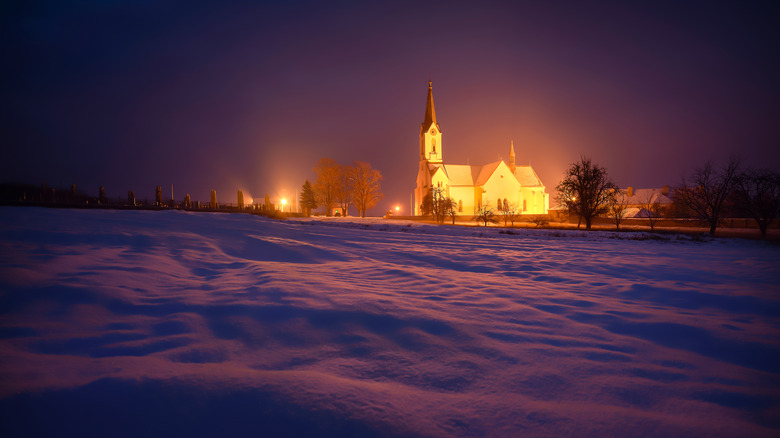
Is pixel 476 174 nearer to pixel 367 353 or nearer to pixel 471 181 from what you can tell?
pixel 471 181

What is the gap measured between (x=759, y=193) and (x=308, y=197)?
54167mm

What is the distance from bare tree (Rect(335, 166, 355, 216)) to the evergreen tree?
17.6ft

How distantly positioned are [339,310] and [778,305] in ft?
20.1

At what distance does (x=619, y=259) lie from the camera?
934 centimetres

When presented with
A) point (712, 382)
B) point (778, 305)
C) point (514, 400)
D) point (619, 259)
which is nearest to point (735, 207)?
point (619, 259)

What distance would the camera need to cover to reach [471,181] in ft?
235

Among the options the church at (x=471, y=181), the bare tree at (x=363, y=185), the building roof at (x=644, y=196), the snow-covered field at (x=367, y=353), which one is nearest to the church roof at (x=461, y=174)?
the church at (x=471, y=181)

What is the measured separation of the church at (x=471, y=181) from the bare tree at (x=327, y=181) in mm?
20311

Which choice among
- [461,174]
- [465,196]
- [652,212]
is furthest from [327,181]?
[652,212]

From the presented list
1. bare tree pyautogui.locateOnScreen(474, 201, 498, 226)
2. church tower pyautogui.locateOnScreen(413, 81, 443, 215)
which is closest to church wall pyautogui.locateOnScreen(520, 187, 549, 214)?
church tower pyautogui.locateOnScreen(413, 81, 443, 215)

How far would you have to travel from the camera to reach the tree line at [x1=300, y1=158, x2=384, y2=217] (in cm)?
5262

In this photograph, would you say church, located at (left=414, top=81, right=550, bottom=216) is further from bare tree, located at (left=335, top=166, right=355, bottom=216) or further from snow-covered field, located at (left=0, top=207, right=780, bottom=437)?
snow-covered field, located at (left=0, top=207, right=780, bottom=437)

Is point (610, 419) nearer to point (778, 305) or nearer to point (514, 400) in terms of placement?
point (514, 400)

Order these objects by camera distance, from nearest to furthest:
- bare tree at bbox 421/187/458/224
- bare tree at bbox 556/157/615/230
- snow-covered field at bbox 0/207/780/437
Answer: snow-covered field at bbox 0/207/780/437, bare tree at bbox 556/157/615/230, bare tree at bbox 421/187/458/224
